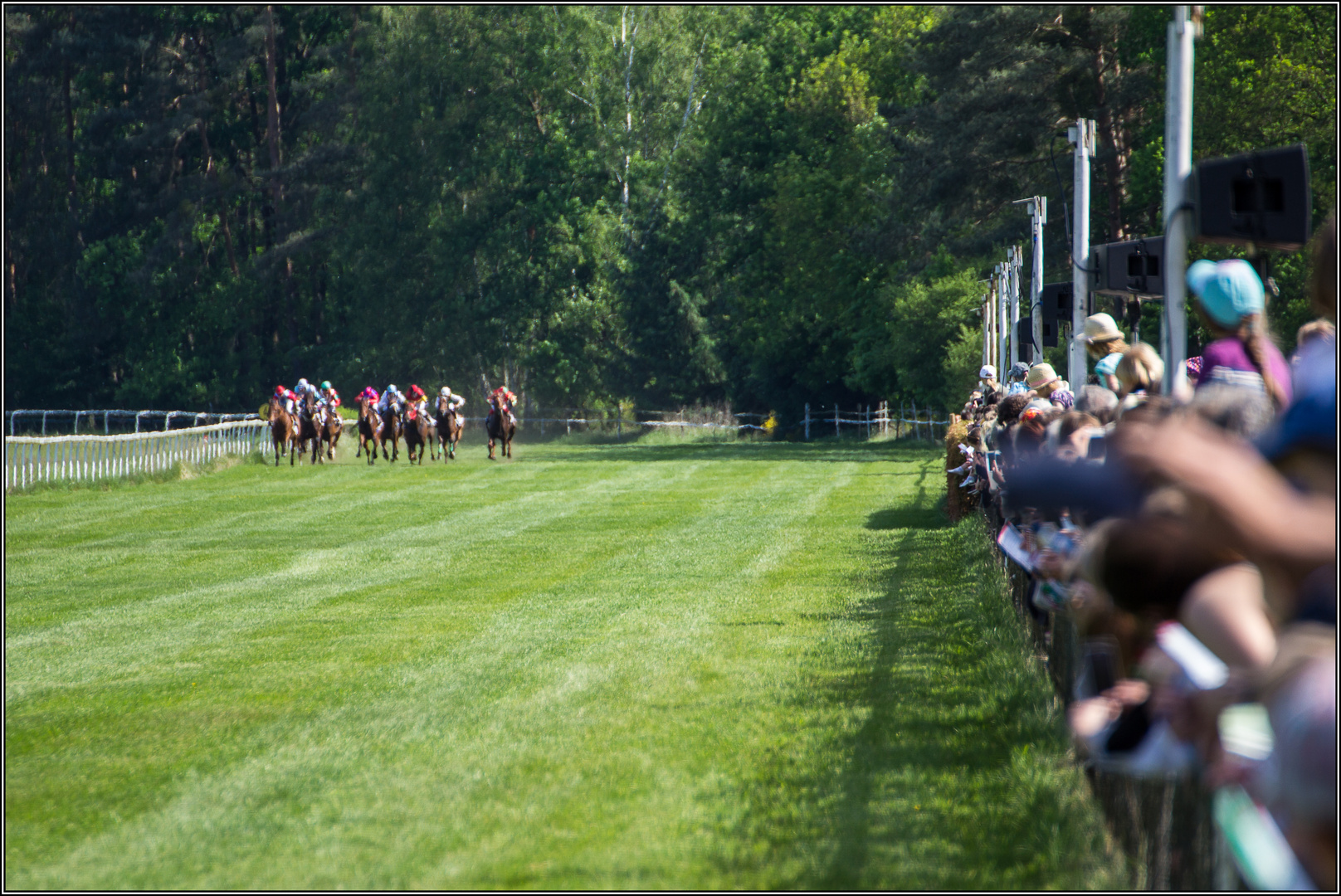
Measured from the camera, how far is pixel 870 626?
1175cm

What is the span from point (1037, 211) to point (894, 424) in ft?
125

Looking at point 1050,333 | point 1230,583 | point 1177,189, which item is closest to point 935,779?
point 1177,189

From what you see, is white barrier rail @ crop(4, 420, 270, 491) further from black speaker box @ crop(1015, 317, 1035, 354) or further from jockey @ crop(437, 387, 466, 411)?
black speaker box @ crop(1015, 317, 1035, 354)

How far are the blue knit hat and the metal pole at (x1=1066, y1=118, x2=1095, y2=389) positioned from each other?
5319 millimetres

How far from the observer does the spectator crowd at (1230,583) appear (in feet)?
9.83

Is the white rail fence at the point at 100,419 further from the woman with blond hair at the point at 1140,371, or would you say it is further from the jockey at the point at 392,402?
the woman with blond hair at the point at 1140,371

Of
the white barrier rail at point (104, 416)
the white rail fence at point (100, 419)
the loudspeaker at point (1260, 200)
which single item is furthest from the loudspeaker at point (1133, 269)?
the white rail fence at point (100, 419)

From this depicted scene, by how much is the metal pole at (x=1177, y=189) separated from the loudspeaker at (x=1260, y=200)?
19cm

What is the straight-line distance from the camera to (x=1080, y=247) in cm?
1315

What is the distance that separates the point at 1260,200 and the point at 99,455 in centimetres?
2742

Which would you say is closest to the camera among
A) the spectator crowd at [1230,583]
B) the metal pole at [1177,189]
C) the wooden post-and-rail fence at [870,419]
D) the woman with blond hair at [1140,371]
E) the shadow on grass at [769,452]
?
the spectator crowd at [1230,583]

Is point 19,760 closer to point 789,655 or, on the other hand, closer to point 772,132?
point 789,655

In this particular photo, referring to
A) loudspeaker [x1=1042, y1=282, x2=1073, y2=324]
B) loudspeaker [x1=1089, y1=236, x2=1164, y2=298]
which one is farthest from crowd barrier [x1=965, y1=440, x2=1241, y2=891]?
loudspeaker [x1=1042, y1=282, x2=1073, y2=324]

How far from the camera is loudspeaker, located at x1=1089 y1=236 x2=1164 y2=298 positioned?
10414mm
